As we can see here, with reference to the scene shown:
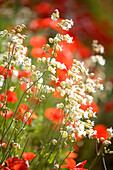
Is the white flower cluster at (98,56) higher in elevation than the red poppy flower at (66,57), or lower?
lower

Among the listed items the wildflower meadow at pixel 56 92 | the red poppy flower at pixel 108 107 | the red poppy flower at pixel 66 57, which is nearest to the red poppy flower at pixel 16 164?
the wildflower meadow at pixel 56 92

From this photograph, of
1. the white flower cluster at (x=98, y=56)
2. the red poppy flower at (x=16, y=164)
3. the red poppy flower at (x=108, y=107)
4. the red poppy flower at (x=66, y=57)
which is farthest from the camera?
the red poppy flower at (x=108, y=107)

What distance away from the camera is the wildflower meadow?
27.9 inches

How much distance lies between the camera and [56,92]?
90 centimetres

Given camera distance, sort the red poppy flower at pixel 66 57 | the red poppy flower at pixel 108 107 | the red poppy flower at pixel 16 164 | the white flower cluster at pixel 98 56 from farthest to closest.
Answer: the red poppy flower at pixel 108 107 → the red poppy flower at pixel 66 57 → the white flower cluster at pixel 98 56 → the red poppy flower at pixel 16 164

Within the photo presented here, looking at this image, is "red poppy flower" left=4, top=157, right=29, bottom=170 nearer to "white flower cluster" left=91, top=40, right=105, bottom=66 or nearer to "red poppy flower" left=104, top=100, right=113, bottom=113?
"white flower cluster" left=91, top=40, right=105, bottom=66

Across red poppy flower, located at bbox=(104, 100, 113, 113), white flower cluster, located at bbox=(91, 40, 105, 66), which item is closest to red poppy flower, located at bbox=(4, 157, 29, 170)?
white flower cluster, located at bbox=(91, 40, 105, 66)

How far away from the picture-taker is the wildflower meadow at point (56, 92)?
71cm

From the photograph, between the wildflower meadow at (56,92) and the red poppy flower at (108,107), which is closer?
the wildflower meadow at (56,92)

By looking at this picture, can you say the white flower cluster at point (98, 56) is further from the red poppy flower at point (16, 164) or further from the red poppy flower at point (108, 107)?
the red poppy flower at point (108, 107)

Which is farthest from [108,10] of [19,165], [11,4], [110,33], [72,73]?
[19,165]

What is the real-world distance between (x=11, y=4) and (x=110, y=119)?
951 millimetres

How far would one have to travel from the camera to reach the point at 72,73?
0.72 meters

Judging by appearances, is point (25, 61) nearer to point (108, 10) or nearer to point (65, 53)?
point (65, 53)
